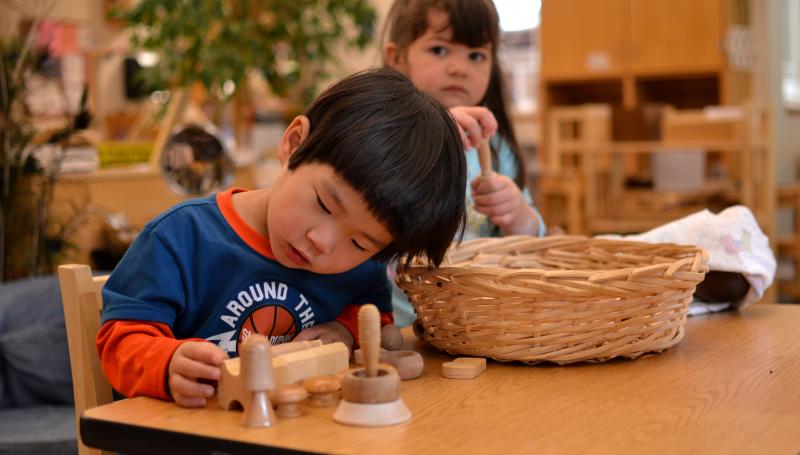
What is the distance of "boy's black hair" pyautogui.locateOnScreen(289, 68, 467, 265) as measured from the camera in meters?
0.98

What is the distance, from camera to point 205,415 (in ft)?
2.79

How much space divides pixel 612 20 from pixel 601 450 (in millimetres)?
4934

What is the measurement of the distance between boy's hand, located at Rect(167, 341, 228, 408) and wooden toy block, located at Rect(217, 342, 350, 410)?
0.7 inches

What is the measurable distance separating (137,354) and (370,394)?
0.26m

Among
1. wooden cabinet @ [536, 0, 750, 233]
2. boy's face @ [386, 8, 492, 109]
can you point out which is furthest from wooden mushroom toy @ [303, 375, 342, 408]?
wooden cabinet @ [536, 0, 750, 233]

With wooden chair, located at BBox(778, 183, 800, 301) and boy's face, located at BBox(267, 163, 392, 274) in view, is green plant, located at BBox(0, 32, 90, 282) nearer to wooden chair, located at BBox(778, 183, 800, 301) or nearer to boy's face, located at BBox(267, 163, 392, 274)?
boy's face, located at BBox(267, 163, 392, 274)

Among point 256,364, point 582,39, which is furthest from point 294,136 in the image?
point 582,39

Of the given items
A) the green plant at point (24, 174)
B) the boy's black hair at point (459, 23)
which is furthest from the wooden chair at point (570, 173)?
the boy's black hair at point (459, 23)

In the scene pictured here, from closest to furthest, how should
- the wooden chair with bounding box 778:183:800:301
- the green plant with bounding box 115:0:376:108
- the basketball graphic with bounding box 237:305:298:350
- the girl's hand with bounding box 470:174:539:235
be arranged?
the basketball graphic with bounding box 237:305:298:350, the girl's hand with bounding box 470:174:539:235, the green plant with bounding box 115:0:376:108, the wooden chair with bounding box 778:183:800:301

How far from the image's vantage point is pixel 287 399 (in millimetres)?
824

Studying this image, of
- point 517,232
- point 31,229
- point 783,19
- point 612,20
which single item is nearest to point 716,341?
point 517,232

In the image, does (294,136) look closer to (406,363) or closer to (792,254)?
(406,363)

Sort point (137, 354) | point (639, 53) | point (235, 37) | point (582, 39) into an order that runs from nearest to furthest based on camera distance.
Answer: point (137, 354) → point (235, 37) → point (639, 53) → point (582, 39)

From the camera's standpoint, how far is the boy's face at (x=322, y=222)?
0.98 meters
